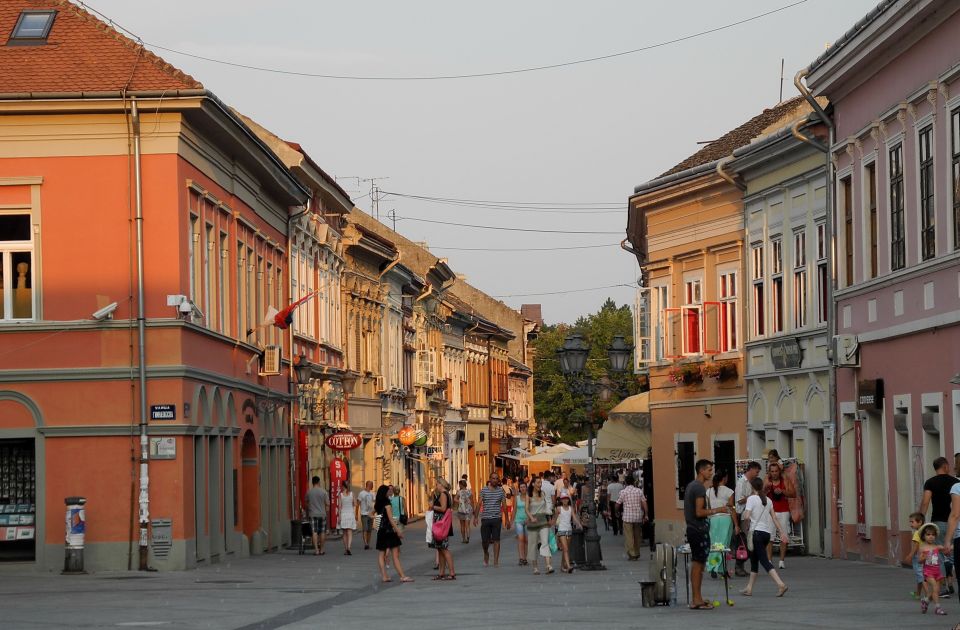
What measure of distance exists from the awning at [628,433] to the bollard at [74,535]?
17867mm

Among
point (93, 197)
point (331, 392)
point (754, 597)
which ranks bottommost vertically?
point (754, 597)

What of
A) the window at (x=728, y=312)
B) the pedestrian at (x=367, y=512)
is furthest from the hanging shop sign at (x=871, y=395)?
the pedestrian at (x=367, y=512)

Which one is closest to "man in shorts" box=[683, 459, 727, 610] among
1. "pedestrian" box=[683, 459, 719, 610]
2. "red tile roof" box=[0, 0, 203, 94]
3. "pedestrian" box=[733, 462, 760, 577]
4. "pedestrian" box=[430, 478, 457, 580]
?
"pedestrian" box=[683, 459, 719, 610]

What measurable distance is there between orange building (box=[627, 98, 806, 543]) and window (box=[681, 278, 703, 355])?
2cm

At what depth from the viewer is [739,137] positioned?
41.0 meters

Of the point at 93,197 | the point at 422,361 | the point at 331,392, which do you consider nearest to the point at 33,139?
the point at 93,197

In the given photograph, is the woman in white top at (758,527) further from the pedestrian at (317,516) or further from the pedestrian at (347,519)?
the pedestrian at (347,519)

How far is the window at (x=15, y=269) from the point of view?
29766 millimetres

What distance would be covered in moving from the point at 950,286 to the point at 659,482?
58.2 ft

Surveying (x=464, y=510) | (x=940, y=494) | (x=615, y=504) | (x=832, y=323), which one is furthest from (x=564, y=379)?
(x=940, y=494)

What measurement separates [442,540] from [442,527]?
42 centimetres

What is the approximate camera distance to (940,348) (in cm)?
2520

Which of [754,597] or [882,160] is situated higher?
[882,160]

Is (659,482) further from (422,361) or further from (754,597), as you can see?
(422,361)
